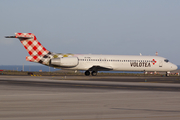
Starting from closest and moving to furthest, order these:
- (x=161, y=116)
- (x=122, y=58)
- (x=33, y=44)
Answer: (x=161, y=116), (x=33, y=44), (x=122, y=58)

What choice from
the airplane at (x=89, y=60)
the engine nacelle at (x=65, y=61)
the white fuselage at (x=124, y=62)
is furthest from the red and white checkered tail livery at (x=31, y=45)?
the white fuselage at (x=124, y=62)

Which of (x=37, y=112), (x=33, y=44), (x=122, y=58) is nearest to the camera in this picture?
(x=37, y=112)

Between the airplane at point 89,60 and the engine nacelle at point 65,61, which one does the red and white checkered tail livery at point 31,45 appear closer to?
the airplane at point 89,60

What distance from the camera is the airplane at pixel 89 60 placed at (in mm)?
49781

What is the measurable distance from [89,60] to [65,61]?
4.40m

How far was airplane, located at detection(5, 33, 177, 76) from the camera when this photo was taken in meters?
49.8

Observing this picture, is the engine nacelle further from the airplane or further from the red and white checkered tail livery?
the red and white checkered tail livery

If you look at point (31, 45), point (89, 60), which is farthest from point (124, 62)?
point (31, 45)

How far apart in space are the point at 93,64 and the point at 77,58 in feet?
10.1

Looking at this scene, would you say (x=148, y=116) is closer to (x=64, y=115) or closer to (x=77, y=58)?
(x=64, y=115)

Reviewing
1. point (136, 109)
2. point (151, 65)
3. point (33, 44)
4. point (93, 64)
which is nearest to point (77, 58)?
point (93, 64)

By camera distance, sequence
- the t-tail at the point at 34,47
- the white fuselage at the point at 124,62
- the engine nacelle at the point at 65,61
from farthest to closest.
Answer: the white fuselage at the point at 124,62, the engine nacelle at the point at 65,61, the t-tail at the point at 34,47

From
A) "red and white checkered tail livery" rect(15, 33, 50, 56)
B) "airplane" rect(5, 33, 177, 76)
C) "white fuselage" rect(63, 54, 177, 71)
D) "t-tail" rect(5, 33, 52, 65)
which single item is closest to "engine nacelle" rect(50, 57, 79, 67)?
"airplane" rect(5, 33, 177, 76)

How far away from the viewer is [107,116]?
10219 millimetres
